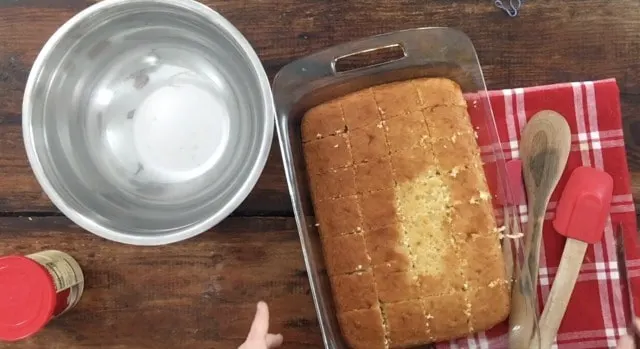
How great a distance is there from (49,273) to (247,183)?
216mm

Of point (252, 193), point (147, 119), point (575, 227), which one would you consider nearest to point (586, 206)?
point (575, 227)

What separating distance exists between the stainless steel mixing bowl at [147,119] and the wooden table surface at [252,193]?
53 millimetres

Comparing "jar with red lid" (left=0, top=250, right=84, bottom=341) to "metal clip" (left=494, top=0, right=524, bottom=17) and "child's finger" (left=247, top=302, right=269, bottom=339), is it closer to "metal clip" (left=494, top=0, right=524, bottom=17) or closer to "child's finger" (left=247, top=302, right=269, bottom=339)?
"child's finger" (left=247, top=302, right=269, bottom=339)

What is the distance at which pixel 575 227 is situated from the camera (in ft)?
2.46

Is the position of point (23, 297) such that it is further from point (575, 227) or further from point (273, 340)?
point (575, 227)

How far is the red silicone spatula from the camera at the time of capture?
75 cm

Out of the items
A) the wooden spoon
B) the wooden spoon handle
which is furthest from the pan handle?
the wooden spoon handle

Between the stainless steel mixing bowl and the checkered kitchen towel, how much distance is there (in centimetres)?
29

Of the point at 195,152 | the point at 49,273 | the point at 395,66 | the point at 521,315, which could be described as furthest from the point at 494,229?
the point at 49,273

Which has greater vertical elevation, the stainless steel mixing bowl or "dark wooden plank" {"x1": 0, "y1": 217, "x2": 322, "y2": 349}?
the stainless steel mixing bowl

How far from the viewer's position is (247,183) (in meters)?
0.71

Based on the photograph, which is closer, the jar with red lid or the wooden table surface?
the jar with red lid

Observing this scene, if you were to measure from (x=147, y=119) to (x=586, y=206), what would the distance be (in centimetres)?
48

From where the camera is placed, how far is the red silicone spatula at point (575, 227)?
0.75 meters
